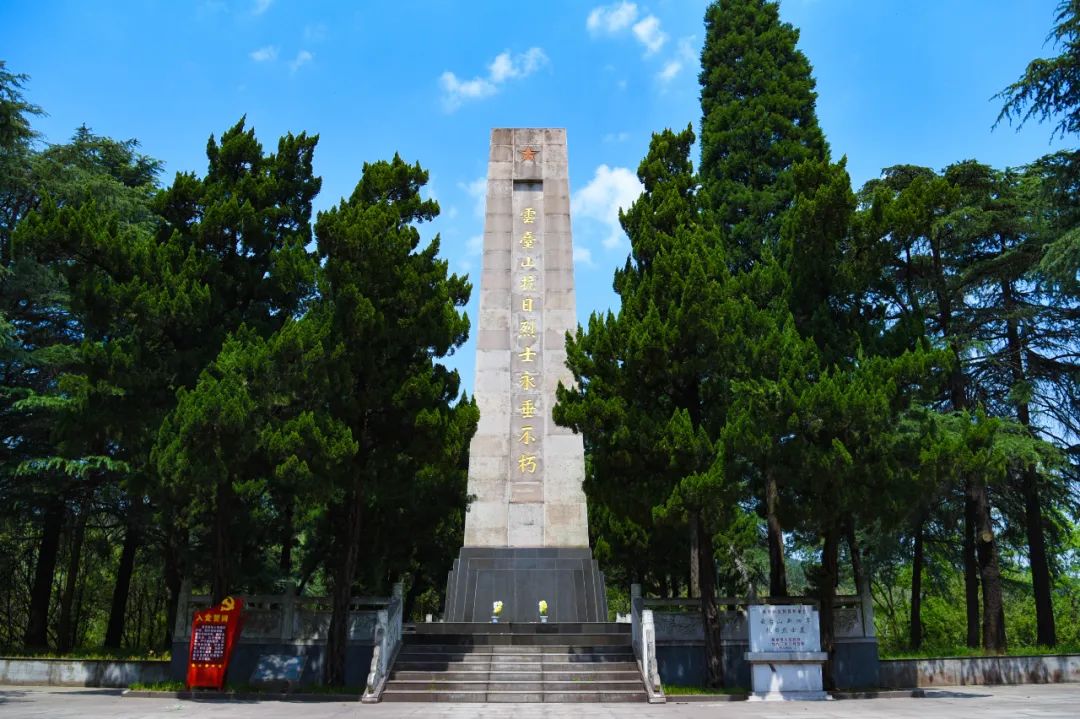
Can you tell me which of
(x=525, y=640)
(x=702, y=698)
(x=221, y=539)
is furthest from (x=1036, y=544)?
(x=221, y=539)

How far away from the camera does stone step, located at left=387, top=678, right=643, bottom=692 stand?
9.65 m

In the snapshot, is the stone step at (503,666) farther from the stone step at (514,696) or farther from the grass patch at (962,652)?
the grass patch at (962,652)

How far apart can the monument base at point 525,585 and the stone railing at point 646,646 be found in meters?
2.26

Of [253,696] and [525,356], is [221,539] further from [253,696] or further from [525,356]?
[525,356]

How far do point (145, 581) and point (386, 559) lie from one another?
24.2ft

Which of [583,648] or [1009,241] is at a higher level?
[1009,241]

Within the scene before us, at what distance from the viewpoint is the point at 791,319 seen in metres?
10.5

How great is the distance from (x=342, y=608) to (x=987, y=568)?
954 cm

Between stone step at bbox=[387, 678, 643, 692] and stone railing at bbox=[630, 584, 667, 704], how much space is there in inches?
8.4

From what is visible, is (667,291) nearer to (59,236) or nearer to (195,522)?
(59,236)

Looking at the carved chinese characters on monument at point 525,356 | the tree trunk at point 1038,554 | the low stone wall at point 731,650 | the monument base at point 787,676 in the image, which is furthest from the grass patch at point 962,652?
the carved chinese characters on monument at point 525,356

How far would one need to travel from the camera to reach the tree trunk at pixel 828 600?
397 inches

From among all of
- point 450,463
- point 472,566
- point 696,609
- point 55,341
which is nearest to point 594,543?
point 472,566

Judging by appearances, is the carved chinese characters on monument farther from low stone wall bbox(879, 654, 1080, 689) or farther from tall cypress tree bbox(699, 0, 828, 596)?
low stone wall bbox(879, 654, 1080, 689)
